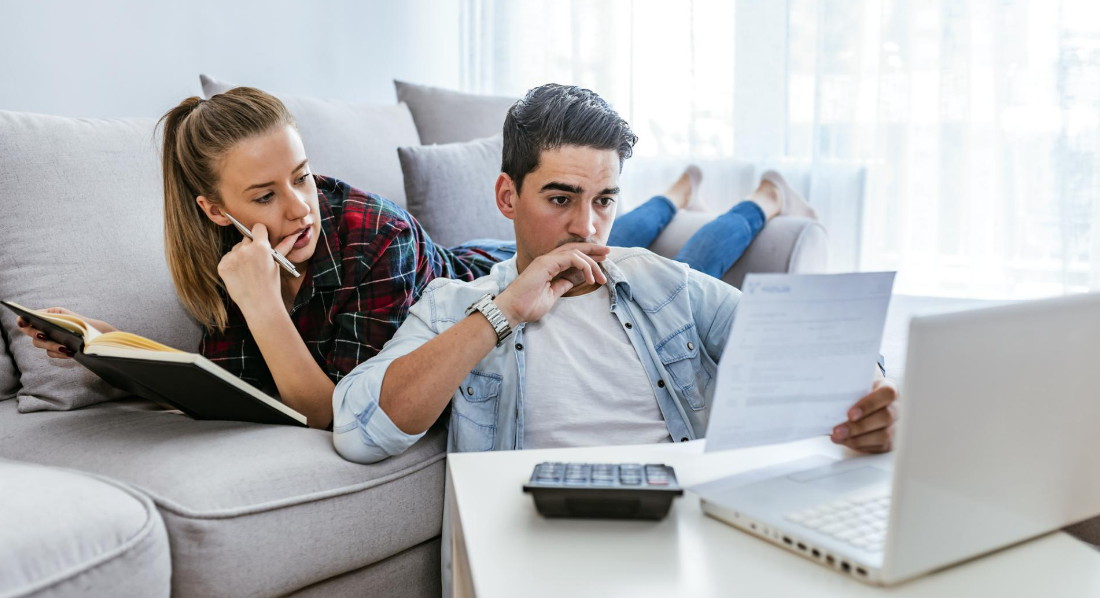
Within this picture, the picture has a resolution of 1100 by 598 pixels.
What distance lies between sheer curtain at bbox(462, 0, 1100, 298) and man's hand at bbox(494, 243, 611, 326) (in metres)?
1.51

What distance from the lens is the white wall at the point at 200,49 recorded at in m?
2.01

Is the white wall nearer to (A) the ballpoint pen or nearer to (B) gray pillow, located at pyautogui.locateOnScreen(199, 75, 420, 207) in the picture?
(B) gray pillow, located at pyautogui.locateOnScreen(199, 75, 420, 207)

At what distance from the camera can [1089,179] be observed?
211 centimetres

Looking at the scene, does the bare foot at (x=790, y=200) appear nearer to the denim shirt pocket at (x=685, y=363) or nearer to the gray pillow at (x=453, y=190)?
the gray pillow at (x=453, y=190)

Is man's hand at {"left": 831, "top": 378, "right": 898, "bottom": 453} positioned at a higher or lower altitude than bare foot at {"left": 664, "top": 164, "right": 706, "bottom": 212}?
lower

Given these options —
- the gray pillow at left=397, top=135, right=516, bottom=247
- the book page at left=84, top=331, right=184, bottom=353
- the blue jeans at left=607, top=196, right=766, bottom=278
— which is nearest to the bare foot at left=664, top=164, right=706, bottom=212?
the blue jeans at left=607, top=196, right=766, bottom=278

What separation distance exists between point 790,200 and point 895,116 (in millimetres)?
369

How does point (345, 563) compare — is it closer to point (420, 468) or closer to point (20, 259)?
point (420, 468)

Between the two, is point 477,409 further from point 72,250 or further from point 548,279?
point 72,250

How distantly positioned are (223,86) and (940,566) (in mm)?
1730

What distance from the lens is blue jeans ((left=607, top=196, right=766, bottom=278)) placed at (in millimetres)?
1999

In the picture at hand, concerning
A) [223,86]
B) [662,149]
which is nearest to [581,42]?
[662,149]

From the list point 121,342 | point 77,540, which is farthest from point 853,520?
point 121,342

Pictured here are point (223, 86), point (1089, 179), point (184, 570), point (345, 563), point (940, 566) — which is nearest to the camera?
point (940, 566)
